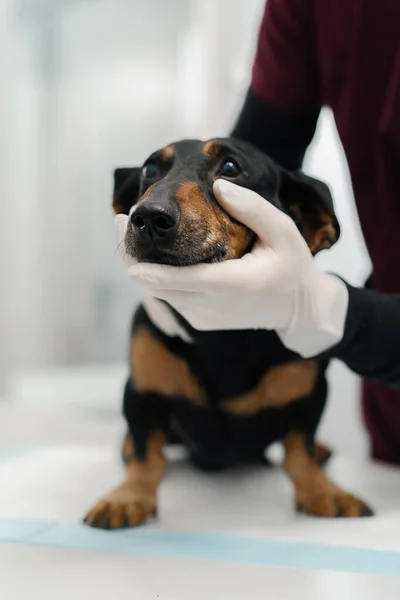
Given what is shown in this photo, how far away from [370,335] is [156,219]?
315 mm

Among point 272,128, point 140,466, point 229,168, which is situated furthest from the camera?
point 272,128

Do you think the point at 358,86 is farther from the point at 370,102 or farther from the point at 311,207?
the point at 311,207

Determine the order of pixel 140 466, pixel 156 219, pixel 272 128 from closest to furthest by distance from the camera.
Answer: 1. pixel 156 219
2. pixel 140 466
3. pixel 272 128

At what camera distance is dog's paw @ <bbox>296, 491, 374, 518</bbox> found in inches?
32.0

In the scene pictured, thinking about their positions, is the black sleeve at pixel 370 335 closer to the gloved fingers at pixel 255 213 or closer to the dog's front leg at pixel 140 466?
the gloved fingers at pixel 255 213

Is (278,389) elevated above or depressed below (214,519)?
above

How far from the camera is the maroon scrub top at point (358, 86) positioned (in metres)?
0.95

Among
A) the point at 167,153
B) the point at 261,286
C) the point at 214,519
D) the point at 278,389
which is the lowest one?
the point at 214,519

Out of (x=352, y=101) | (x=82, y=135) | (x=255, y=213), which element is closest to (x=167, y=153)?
(x=255, y=213)

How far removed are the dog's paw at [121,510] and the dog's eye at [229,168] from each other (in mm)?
403

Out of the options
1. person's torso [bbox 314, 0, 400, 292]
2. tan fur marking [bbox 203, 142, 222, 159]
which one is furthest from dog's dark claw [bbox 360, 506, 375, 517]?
tan fur marking [bbox 203, 142, 222, 159]

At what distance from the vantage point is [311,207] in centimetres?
80

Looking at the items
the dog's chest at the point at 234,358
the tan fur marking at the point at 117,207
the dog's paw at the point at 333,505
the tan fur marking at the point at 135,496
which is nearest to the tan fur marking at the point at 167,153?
the tan fur marking at the point at 117,207

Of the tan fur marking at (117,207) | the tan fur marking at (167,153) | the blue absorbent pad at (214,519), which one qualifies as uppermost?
the tan fur marking at (167,153)
